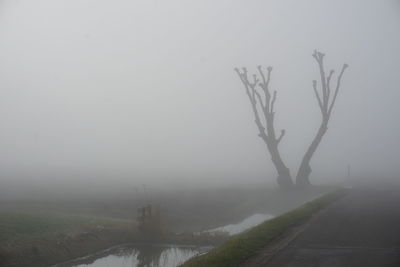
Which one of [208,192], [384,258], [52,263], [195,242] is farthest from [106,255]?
[208,192]

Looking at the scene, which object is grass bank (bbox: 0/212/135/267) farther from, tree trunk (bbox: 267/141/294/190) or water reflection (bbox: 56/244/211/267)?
tree trunk (bbox: 267/141/294/190)

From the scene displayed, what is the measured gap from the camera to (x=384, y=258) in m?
12.4

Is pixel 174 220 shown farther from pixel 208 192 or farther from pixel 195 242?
pixel 208 192

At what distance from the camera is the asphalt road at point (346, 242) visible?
12.3 m

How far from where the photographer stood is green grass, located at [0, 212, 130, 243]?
20828 mm

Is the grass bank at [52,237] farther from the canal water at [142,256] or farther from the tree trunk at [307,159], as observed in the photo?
the tree trunk at [307,159]

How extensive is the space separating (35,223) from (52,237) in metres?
1.64

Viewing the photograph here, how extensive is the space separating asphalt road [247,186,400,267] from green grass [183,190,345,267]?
2.14 ft

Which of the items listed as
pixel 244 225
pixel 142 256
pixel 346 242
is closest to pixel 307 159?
pixel 244 225

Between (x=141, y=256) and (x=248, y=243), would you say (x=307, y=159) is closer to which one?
(x=141, y=256)

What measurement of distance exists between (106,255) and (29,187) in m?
26.4

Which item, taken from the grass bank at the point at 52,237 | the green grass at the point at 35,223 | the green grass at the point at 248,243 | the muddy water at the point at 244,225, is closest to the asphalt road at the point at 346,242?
the green grass at the point at 248,243

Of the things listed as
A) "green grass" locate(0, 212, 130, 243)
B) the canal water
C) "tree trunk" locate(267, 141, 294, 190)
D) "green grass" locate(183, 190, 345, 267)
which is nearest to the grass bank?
"green grass" locate(0, 212, 130, 243)

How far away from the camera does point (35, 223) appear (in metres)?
23.0
